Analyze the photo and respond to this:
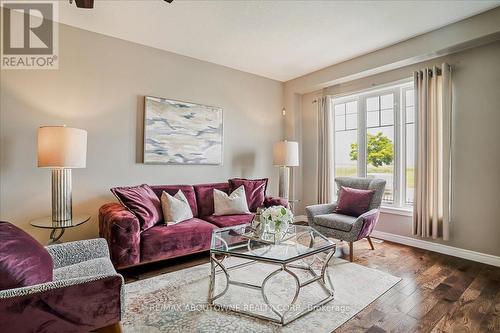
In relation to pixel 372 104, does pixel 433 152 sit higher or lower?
lower

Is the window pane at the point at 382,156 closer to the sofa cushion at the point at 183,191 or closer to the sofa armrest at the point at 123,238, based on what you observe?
the sofa cushion at the point at 183,191

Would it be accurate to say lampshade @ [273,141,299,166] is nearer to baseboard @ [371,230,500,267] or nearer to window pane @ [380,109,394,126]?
window pane @ [380,109,394,126]

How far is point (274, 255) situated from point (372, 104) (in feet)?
10.9

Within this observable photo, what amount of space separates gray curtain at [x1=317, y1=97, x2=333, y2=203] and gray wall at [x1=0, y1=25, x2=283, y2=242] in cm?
150

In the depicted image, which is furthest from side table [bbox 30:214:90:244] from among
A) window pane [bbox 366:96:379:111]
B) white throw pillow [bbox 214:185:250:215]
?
window pane [bbox 366:96:379:111]

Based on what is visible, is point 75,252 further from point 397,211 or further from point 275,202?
point 397,211

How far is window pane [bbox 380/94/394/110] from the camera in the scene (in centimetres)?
402

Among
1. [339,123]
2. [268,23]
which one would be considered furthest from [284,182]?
[268,23]

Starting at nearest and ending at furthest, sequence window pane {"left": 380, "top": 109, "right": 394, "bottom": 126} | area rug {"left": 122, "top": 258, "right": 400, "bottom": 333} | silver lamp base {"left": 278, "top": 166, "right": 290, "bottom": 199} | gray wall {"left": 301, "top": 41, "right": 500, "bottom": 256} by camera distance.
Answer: area rug {"left": 122, "top": 258, "right": 400, "bottom": 333}
gray wall {"left": 301, "top": 41, "right": 500, "bottom": 256}
window pane {"left": 380, "top": 109, "right": 394, "bottom": 126}
silver lamp base {"left": 278, "top": 166, "right": 290, "bottom": 199}

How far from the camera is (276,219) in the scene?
2383 millimetres

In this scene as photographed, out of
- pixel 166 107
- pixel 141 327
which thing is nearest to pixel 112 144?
pixel 166 107

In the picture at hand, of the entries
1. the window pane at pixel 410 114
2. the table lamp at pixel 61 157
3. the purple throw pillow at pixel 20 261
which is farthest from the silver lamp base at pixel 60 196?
the window pane at pixel 410 114

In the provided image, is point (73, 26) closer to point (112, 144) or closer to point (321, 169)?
point (112, 144)

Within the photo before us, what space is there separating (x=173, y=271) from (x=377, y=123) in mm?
3641
